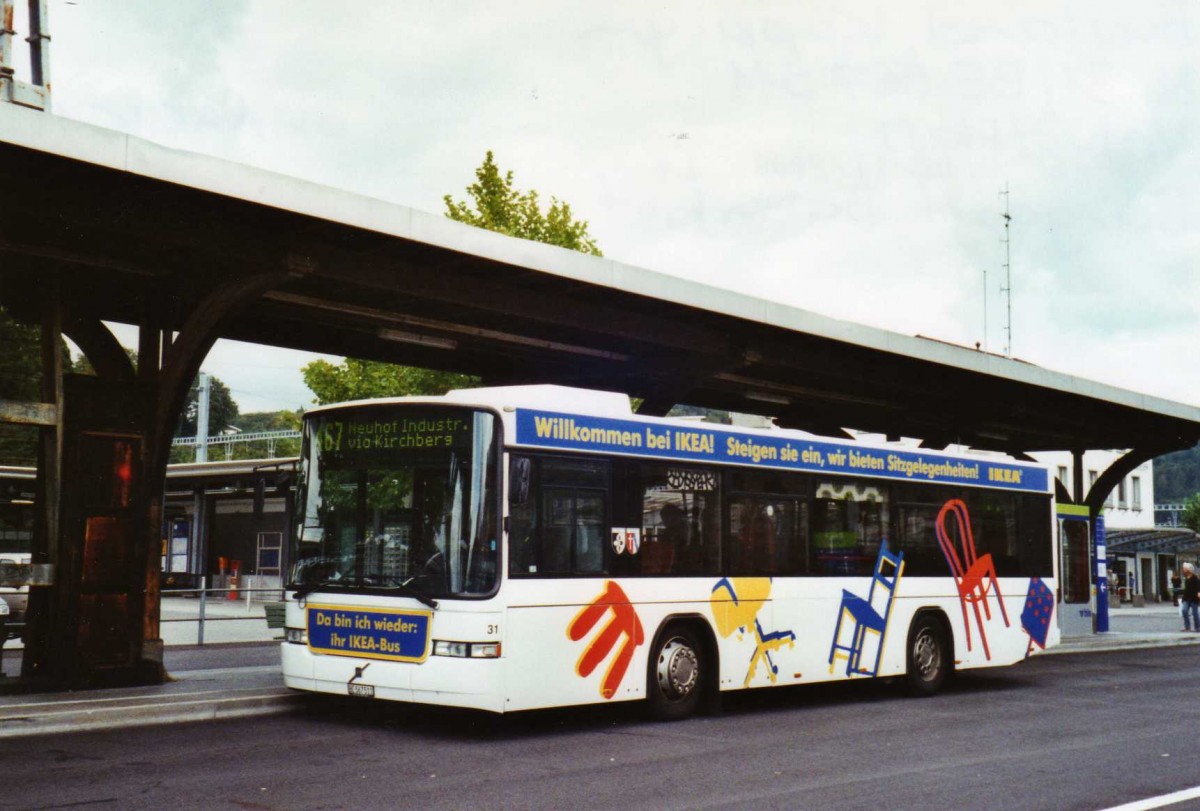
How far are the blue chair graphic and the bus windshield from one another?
5.03 m

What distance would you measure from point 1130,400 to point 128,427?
18.8 metres

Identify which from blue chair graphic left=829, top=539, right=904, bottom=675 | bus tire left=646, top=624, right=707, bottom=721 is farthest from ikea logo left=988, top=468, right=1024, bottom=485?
bus tire left=646, top=624, right=707, bottom=721

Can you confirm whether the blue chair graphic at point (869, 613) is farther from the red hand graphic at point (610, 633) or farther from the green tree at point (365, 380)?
the green tree at point (365, 380)

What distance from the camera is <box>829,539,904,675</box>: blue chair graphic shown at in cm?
1403

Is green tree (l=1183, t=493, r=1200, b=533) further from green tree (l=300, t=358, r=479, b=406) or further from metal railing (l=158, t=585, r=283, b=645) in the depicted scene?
green tree (l=300, t=358, r=479, b=406)

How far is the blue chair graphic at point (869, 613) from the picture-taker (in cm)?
1403

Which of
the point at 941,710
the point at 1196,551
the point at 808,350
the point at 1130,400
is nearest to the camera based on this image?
the point at 941,710

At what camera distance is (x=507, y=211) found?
110ft

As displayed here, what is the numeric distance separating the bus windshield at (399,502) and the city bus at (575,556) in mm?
16

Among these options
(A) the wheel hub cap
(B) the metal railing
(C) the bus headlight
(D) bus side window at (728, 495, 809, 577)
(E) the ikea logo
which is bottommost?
(B) the metal railing

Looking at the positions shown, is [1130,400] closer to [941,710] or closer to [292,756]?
[941,710]

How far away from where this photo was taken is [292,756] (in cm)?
951

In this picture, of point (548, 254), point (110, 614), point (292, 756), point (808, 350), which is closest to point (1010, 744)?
point (292, 756)

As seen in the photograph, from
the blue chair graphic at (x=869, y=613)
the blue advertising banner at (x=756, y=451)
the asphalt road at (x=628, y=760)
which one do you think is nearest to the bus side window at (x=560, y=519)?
the blue advertising banner at (x=756, y=451)
